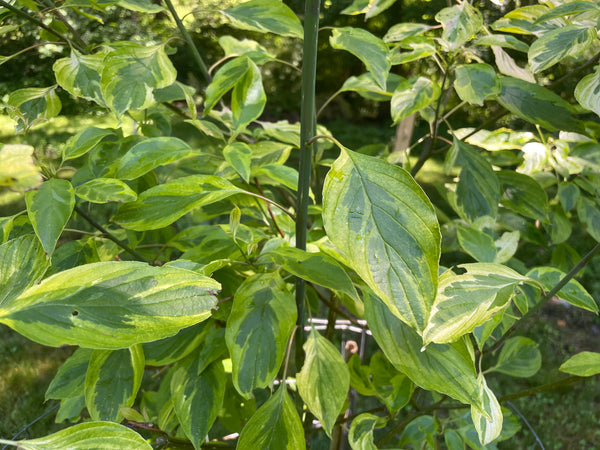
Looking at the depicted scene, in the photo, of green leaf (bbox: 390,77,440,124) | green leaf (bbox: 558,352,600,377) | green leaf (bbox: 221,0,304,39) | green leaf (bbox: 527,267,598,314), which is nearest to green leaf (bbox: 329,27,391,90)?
green leaf (bbox: 221,0,304,39)

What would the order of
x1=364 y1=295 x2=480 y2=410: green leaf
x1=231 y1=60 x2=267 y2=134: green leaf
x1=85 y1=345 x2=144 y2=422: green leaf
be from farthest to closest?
x1=231 y1=60 x2=267 y2=134: green leaf < x1=85 y1=345 x2=144 y2=422: green leaf < x1=364 y1=295 x2=480 y2=410: green leaf

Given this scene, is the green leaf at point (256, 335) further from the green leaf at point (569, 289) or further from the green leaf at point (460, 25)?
the green leaf at point (460, 25)

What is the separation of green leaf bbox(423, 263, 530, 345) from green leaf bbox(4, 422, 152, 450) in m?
0.30

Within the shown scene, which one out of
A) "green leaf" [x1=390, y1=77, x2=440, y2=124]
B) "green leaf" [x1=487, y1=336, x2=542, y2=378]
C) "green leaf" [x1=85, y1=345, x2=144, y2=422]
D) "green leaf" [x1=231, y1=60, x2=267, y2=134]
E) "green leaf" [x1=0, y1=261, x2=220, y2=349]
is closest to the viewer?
"green leaf" [x1=0, y1=261, x2=220, y2=349]

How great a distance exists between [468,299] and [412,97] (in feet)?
1.67

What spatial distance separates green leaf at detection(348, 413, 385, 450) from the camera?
0.87m

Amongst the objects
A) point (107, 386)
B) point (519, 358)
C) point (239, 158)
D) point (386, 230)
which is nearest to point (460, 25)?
point (239, 158)

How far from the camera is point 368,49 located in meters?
0.77

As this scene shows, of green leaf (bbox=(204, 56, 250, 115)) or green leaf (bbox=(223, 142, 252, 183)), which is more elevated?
green leaf (bbox=(204, 56, 250, 115))

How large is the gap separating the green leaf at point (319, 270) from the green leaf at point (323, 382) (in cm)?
20

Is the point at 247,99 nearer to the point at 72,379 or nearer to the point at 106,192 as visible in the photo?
the point at 106,192

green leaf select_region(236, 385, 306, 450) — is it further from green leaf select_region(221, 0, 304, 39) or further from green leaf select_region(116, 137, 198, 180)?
green leaf select_region(221, 0, 304, 39)

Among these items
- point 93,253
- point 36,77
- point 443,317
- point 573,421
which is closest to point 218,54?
point 36,77

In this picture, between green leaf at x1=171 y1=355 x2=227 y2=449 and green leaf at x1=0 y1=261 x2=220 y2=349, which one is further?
green leaf at x1=171 y1=355 x2=227 y2=449
